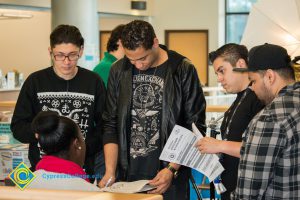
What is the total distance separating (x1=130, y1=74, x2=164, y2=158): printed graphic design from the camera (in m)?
3.09

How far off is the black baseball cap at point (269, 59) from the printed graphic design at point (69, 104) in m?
1.16

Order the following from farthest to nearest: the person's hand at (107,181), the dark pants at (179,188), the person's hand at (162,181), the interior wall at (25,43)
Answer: the interior wall at (25,43)
the dark pants at (179,188)
the person's hand at (107,181)
the person's hand at (162,181)

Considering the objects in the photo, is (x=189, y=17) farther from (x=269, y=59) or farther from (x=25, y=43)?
(x=269, y=59)

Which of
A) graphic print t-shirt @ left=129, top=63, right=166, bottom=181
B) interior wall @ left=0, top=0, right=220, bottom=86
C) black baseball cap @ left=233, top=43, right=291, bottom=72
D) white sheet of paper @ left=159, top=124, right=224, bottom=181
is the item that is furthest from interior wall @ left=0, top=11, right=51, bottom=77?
black baseball cap @ left=233, top=43, right=291, bottom=72

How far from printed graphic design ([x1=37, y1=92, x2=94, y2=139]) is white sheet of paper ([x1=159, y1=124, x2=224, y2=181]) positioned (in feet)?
1.65

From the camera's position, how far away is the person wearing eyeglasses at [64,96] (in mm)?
3225

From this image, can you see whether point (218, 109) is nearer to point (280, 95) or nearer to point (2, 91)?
point (280, 95)

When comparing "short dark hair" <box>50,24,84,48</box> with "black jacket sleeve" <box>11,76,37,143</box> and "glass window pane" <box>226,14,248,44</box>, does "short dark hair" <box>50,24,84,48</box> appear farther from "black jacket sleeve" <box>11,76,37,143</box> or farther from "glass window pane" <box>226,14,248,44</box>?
"glass window pane" <box>226,14,248,44</box>

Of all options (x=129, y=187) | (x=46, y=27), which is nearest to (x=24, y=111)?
(x=129, y=187)

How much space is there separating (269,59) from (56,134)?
0.94 metres

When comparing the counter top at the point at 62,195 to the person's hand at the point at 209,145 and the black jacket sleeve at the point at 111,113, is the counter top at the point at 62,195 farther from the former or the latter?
the black jacket sleeve at the point at 111,113

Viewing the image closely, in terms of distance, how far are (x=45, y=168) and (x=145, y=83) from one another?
80cm

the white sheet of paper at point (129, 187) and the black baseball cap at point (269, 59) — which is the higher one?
the black baseball cap at point (269, 59)

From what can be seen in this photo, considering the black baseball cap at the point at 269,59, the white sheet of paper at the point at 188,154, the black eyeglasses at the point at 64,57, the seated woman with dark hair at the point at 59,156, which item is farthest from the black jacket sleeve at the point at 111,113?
the black baseball cap at the point at 269,59
